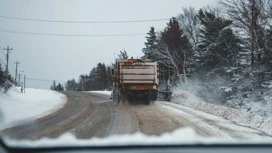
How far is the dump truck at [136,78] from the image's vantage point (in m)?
21.6

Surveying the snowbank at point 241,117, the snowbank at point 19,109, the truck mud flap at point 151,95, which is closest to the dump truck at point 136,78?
the truck mud flap at point 151,95

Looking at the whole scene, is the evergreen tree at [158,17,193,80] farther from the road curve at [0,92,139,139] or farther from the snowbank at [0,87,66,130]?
the road curve at [0,92,139,139]

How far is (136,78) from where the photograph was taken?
21734 mm

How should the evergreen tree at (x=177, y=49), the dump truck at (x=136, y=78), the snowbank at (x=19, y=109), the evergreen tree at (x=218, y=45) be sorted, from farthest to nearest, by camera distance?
the evergreen tree at (x=177, y=49)
the evergreen tree at (x=218, y=45)
the dump truck at (x=136, y=78)
the snowbank at (x=19, y=109)

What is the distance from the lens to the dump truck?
70.9 ft

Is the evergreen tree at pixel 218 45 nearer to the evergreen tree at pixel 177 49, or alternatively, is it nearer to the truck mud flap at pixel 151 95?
the evergreen tree at pixel 177 49

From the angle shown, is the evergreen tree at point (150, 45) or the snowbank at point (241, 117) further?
the evergreen tree at point (150, 45)

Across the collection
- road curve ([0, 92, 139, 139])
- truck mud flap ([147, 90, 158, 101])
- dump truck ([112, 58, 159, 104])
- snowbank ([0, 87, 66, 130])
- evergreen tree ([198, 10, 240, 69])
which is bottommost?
road curve ([0, 92, 139, 139])

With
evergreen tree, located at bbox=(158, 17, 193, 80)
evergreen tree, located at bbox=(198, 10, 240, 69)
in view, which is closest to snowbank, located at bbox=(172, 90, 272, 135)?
evergreen tree, located at bbox=(198, 10, 240, 69)

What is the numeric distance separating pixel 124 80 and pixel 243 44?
15.3m

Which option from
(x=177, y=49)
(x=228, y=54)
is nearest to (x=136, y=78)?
(x=228, y=54)

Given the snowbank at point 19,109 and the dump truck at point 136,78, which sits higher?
the dump truck at point 136,78

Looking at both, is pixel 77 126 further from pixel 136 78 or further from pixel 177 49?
pixel 177 49

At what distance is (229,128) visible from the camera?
1218 centimetres
